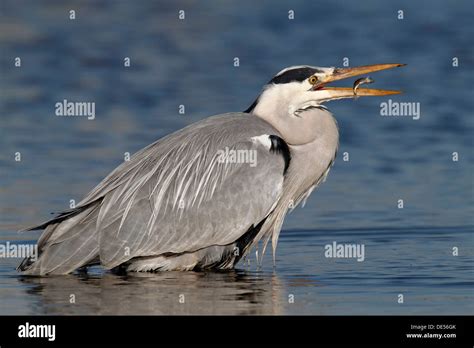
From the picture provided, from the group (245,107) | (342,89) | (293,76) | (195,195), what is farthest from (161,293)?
(245,107)

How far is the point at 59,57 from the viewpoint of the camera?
20906 millimetres

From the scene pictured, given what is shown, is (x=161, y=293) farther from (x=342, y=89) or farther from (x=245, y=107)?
(x=245, y=107)

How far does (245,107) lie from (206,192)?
7189 millimetres

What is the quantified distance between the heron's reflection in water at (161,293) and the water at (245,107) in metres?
0.02

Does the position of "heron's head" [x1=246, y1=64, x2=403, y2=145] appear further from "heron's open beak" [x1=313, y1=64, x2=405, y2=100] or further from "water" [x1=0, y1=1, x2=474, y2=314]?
"water" [x1=0, y1=1, x2=474, y2=314]

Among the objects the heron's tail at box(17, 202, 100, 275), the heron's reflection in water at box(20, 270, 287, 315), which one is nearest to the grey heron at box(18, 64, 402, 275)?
the heron's tail at box(17, 202, 100, 275)

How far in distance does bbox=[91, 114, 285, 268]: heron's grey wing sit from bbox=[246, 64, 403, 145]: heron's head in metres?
0.21

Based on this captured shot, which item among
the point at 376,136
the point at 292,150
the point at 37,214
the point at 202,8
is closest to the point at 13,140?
the point at 37,214

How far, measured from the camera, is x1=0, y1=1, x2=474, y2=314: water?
30.2 feet

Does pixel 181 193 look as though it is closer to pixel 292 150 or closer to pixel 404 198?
pixel 292 150

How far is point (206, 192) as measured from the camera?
10.3 m

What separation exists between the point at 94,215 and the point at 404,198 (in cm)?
431

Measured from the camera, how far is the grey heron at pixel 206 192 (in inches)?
396

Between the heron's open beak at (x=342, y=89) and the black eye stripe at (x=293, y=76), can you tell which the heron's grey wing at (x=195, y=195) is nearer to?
the black eye stripe at (x=293, y=76)
